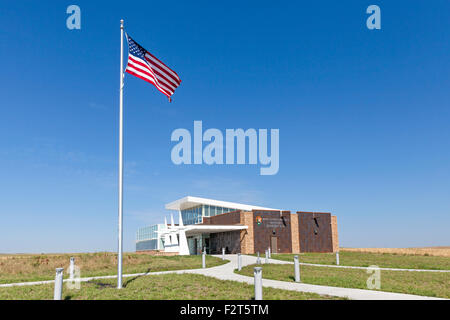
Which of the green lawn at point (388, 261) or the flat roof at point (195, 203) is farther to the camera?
the flat roof at point (195, 203)

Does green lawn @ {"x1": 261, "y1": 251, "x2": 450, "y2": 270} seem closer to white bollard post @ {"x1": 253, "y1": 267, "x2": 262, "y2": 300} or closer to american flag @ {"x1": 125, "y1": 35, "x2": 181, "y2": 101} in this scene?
white bollard post @ {"x1": 253, "y1": 267, "x2": 262, "y2": 300}

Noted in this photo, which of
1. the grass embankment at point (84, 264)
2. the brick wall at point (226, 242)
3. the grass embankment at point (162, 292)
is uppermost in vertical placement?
the grass embankment at point (162, 292)

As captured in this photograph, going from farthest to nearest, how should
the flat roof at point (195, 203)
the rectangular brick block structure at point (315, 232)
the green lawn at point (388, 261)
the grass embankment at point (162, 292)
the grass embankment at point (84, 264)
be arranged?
1. the flat roof at point (195, 203)
2. the rectangular brick block structure at point (315, 232)
3. the green lawn at point (388, 261)
4. the grass embankment at point (84, 264)
5. the grass embankment at point (162, 292)

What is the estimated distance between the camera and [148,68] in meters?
13.6

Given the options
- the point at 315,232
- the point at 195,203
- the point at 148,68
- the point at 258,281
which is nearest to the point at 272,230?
the point at 315,232

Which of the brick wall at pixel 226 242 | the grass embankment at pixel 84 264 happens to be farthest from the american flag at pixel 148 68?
the brick wall at pixel 226 242

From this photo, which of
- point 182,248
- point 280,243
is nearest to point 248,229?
point 280,243

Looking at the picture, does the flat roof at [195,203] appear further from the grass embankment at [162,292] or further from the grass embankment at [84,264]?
the grass embankment at [162,292]

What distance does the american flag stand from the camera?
43.7 ft

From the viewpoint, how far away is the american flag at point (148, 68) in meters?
13.3
